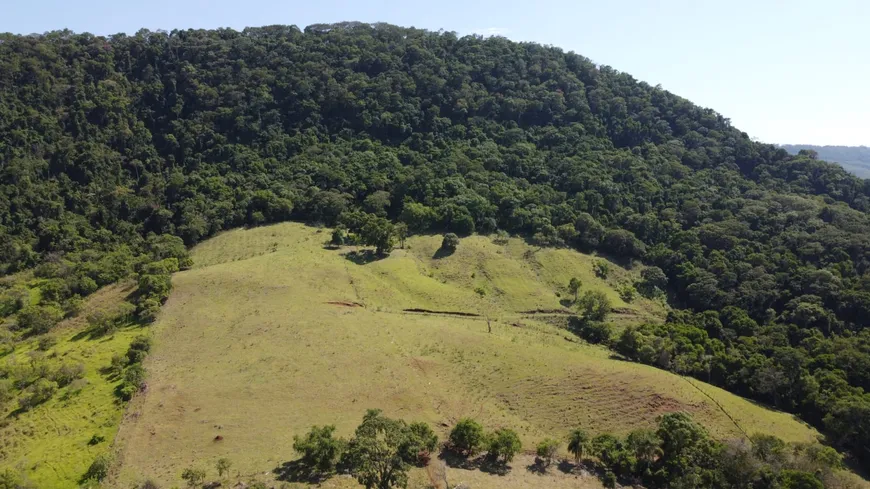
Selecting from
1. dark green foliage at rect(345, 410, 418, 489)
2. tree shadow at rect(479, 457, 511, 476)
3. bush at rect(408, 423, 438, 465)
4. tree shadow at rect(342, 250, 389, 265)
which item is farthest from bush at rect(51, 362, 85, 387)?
tree shadow at rect(479, 457, 511, 476)

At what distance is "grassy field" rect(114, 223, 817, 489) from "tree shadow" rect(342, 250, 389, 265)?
1.17m

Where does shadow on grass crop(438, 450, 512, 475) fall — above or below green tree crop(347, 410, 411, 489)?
below

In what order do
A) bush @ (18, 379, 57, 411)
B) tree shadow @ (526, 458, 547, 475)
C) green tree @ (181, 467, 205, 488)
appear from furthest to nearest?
bush @ (18, 379, 57, 411) → tree shadow @ (526, 458, 547, 475) → green tree @ (181, 467, 205, 488)

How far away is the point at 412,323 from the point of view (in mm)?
62156

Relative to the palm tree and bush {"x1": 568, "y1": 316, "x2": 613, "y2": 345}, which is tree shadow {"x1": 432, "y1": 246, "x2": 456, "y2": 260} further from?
the palm tree

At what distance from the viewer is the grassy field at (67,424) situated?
38906 millimetres

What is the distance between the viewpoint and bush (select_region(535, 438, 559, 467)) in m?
41.6

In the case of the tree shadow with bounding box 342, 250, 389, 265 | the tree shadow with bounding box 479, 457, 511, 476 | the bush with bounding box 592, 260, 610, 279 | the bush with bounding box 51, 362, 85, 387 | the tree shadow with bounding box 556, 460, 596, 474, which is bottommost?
the bush with bounding box 51, 362, 85, 387

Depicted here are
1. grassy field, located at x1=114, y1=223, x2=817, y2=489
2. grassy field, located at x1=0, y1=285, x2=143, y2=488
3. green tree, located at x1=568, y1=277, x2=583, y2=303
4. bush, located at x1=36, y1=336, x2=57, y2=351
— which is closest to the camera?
grassy field, located at x1=0, y1=285, x2=143, y2=488

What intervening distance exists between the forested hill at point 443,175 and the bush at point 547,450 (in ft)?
85.7

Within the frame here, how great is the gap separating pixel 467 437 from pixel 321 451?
445 inches

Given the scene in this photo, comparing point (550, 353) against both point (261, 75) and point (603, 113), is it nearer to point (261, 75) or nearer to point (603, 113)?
point (603, 113)

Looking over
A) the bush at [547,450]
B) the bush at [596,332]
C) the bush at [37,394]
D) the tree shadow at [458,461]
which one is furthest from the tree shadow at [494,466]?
the bush at [37,394]

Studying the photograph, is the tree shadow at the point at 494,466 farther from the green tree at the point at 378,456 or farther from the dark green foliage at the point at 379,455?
the green tree at the point at 378,456
